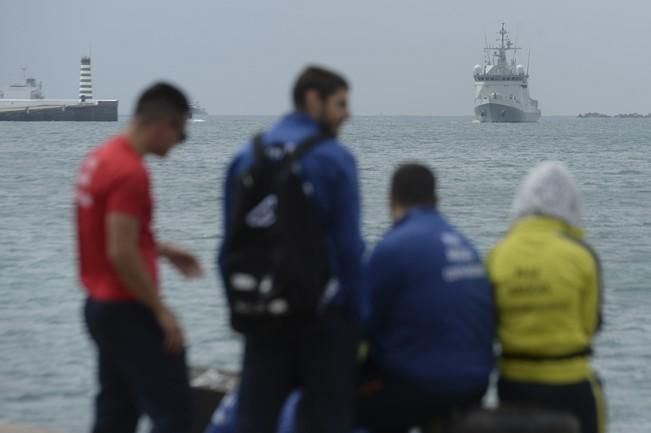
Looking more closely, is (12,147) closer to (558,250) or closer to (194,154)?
(194,154)

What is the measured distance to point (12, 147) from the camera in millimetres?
68625

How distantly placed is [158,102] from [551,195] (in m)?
1.28

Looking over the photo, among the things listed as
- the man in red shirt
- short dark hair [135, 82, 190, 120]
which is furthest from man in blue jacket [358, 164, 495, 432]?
short dark hair [135, 82, 190, 120]

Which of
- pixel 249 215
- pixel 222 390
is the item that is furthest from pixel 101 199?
pixel 222 390

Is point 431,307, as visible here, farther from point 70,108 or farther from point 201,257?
point 70,108

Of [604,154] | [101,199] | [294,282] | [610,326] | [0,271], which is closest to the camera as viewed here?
[294,282]

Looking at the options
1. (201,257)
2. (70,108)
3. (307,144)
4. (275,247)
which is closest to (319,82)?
(307,144)

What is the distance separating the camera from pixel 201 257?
67.2ft

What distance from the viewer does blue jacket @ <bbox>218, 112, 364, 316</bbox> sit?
3664 mm

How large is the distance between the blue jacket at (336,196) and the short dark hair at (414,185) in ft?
1.41

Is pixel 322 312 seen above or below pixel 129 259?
below

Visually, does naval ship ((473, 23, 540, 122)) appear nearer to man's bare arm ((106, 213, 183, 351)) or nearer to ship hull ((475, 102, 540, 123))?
ship hull ((475, 102, 540, 123))

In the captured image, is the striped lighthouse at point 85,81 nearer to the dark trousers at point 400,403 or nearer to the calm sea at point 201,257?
the calm sea at point 201,257

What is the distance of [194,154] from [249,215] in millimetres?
59344
